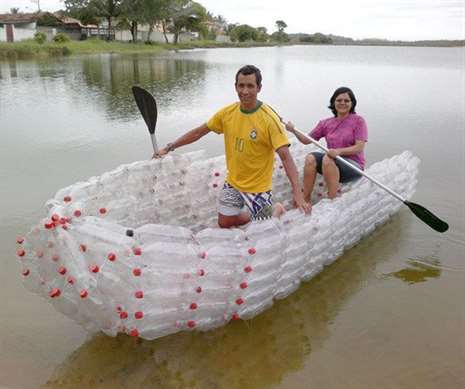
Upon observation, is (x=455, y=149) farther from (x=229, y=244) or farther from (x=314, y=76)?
(x=314, y=76)

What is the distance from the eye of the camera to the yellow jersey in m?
3.43

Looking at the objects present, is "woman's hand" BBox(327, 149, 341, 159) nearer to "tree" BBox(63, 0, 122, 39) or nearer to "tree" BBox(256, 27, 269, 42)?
"tree" BBox(63, 0, 122, 39)

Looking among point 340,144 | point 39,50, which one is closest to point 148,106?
point 340,144

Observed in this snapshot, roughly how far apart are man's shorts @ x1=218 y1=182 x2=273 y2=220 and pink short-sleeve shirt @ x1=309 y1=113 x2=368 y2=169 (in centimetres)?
149

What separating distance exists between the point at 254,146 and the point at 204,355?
1.55 metres

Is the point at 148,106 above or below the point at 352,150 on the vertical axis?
above

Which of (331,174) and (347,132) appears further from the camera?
(347,132)

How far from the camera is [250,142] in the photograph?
3.49m

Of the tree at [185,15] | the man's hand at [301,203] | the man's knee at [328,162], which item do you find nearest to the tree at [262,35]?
the tree at [185,15]

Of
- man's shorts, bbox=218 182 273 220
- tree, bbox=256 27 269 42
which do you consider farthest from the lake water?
tree, bbox=256 27 269 42

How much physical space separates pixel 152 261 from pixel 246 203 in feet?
4.10

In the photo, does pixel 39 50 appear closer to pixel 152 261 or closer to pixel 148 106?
pixel 148 106

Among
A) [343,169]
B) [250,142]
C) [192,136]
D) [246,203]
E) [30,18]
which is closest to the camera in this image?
[250,142]

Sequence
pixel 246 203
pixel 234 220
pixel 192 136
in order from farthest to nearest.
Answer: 1. pixel 192 136
2. pixel 234 220
3. pixel 246 203
